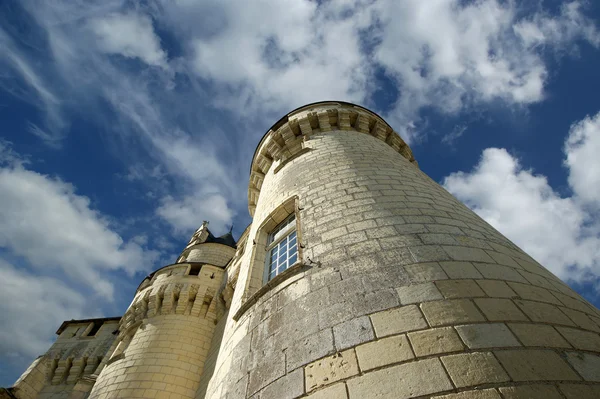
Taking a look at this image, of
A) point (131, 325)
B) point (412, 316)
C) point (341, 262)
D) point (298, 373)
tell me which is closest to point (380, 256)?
point (341, 262)

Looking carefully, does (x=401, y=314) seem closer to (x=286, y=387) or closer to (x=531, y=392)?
(x=531, y=392)

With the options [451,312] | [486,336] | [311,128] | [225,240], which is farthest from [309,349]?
[225,240]

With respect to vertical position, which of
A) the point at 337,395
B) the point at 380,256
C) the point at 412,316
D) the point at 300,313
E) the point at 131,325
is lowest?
the point at 337,395

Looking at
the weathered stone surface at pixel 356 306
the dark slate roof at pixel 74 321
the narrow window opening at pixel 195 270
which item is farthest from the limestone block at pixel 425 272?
the dark slate roof at pixel 74 321

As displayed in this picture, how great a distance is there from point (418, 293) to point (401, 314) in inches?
10.8

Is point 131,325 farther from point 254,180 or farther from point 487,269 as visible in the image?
point 487,269

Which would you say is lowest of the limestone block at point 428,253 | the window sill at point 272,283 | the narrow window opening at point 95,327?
the limestone block at point 428,253

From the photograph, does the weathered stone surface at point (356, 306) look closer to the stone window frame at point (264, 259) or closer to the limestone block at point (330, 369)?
the limestone block at point (330, 369)

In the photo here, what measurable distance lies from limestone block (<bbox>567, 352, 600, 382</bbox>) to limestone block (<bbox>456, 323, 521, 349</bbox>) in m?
0.30

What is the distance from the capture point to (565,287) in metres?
3.26

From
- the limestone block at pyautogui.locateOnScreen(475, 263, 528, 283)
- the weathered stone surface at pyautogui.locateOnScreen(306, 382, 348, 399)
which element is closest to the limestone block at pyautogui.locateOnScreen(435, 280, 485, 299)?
the limestone block at pyautogui.locateOnScreen(475, 263, 528, 283)

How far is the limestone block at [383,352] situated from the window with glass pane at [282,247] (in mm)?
2181

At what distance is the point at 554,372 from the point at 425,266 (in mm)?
1164

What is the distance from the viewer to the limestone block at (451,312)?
7.64 ft
